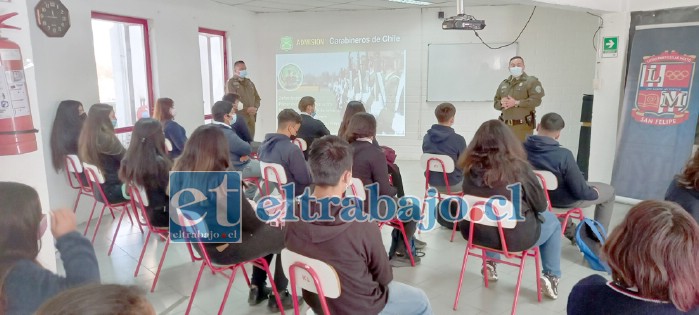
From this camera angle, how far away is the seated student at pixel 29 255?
132 centimetres

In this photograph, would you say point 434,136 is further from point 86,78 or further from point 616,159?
point 86,78

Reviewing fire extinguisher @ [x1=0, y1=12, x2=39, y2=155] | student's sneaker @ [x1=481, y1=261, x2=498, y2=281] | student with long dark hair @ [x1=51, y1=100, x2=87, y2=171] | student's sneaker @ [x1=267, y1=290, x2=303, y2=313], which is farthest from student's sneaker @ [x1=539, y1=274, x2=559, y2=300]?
student with long dark hair @ [x1=51, y1=100, x2=87, y2=171]

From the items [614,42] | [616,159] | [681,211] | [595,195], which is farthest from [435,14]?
[681,211]

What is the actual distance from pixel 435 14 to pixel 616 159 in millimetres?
3412

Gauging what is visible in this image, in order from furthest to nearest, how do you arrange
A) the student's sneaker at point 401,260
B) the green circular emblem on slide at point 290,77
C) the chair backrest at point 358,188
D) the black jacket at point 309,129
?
the green circular emblem on slide at point 290,77 < the black jacket at point 309,129 < the student's sneaker at point 401,260 < the chair backrest at point 358,188

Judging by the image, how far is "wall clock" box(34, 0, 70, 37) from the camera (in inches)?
164

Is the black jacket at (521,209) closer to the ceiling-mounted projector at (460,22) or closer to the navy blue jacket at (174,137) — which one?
the ceiling-mounted projector at (460,22)

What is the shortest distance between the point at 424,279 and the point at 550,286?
0.80 m

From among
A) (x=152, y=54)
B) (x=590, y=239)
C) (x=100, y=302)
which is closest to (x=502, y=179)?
(x=590, y=239)

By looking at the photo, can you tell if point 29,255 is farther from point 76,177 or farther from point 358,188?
point 76,177

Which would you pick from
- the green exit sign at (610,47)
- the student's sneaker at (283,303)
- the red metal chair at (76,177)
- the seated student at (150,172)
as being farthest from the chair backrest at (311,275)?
the green exit sign at (610,47)

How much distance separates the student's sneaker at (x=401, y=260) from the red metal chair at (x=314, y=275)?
5.58ft

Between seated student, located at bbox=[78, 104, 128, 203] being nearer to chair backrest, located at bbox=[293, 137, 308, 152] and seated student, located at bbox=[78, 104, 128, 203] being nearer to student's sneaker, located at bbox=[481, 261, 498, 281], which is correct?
chair backrest, located at bbox=[293, 137, 308, 152]

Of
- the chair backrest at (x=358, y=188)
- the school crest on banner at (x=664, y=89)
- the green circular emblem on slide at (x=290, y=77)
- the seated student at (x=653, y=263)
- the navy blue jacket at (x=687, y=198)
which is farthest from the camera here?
the green circular emblem on slide at (x=290, y=77)
